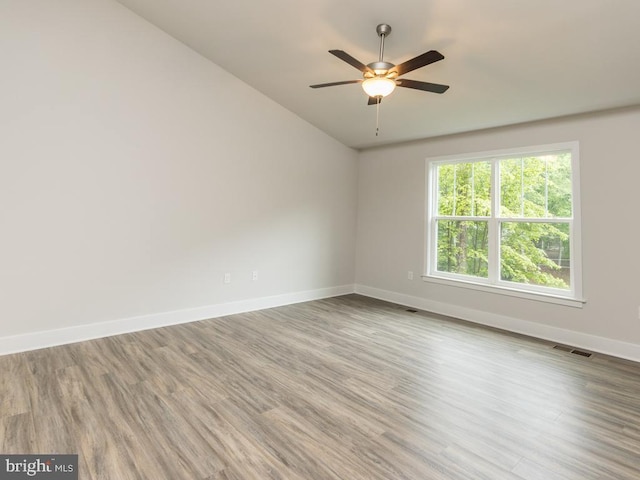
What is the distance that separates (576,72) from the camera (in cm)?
299

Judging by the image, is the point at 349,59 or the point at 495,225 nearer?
the point at 349,59

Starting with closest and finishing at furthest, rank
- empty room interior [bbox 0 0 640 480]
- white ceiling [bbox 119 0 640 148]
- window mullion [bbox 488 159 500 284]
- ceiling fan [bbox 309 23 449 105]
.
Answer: empty room interior [bbox 0 0 640 480]
ceiling fan [bbox 309 23 449 105]
white ceiling [bbox 119 0 640 148]
window mullion [bbox 488 159 500 284]

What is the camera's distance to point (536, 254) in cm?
404

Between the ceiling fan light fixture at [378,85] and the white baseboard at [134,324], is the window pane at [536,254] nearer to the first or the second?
the ceiling fan light fixture at [378,85]

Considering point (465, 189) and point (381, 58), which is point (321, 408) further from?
point (465, 189)

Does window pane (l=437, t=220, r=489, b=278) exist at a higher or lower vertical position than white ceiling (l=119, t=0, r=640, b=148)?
lower

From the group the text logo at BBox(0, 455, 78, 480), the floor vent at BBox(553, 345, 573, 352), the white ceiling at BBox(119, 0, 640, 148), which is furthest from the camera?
the floor vent at BBox(553, 345, 573, 352)

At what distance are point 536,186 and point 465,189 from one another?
875 mm

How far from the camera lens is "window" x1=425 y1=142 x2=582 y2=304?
379 centimetres

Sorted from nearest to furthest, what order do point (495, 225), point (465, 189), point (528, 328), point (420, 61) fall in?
point (420, 61)
point (528, 328)
point (495, 225)
point (465, 189)

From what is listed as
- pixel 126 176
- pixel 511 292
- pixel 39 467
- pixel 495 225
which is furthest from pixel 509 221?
pixel 39 467

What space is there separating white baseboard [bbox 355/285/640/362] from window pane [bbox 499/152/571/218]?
1.29m

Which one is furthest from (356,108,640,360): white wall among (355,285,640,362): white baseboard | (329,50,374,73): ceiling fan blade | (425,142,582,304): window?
(329,50,374,73): ceiling fan blade

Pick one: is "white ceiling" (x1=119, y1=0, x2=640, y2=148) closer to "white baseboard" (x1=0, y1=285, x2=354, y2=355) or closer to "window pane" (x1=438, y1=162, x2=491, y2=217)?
"window pane" (x1=438, y1=162, x2=491, y2=217)
